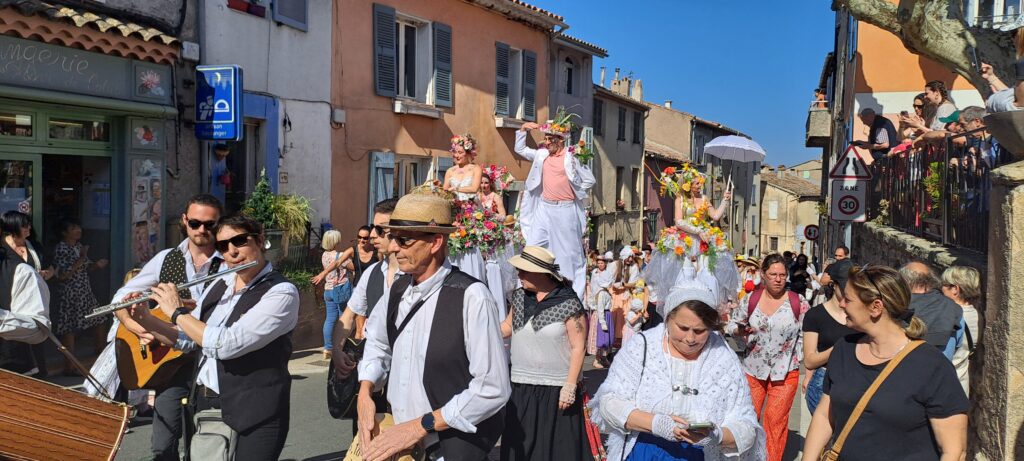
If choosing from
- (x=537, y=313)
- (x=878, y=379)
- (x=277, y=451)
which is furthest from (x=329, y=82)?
(x=878, y=379)

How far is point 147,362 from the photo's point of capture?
5094mm

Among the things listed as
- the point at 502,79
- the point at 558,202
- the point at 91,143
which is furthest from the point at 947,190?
the point at 502,79

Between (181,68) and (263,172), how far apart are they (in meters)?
1.97

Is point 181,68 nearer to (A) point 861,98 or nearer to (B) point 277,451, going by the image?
(B) point 277,451

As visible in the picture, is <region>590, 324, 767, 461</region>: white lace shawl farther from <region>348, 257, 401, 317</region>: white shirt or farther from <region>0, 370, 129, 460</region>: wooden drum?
<region>0, 370, 129, 460</region>: wooden drum

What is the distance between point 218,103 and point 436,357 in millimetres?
9561

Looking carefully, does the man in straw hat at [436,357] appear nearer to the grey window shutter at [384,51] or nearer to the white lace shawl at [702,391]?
the white lace shawl at [702,391]

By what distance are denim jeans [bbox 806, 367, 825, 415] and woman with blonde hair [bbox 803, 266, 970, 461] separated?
75.7 inches

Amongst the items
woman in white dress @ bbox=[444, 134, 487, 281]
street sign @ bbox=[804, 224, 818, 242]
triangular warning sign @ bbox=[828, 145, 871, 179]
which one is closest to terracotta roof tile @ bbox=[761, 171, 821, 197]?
street sign @ bbox=[804, 224, 818, 242]

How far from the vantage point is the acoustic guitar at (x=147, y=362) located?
5074 mm

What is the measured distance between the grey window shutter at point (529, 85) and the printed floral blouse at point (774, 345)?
52.1ft

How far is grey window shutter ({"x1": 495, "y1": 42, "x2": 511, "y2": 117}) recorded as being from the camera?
2088 cm

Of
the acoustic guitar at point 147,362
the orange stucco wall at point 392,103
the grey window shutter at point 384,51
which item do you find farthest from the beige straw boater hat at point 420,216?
the grey window shutter at point 384,51

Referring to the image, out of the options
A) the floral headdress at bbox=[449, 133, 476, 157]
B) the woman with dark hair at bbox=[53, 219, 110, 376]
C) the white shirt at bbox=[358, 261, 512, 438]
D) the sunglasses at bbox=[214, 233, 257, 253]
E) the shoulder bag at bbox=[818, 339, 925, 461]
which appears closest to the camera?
the white shirt at bbox=[358, 261, 512, 438]
